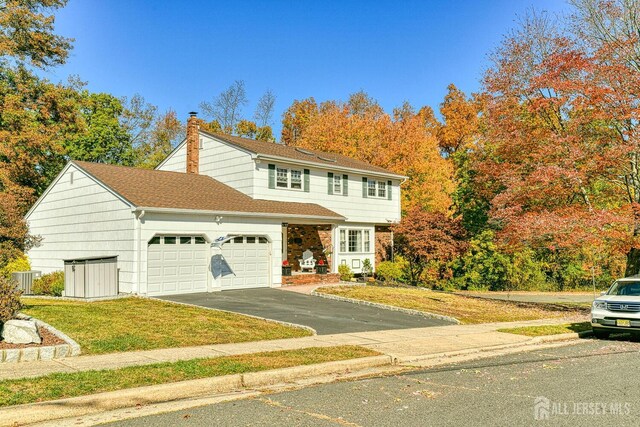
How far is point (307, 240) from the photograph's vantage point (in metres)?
29.4

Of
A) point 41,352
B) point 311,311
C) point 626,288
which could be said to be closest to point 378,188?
point 311,311

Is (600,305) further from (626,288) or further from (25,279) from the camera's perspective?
(25,279)

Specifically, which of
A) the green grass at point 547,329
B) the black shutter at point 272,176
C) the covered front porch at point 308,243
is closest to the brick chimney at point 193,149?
the black shutter at point 272,176

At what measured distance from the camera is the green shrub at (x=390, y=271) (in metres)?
31.1

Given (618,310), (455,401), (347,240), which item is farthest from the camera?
(347,240)

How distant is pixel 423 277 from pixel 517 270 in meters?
5.23

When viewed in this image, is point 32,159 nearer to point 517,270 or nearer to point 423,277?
point 423,277

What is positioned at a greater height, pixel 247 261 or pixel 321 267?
pixel 247 261

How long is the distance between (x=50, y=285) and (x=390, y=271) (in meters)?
17.7

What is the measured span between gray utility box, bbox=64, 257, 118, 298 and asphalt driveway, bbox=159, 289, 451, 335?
212cm

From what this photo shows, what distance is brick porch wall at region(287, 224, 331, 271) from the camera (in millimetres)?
28906

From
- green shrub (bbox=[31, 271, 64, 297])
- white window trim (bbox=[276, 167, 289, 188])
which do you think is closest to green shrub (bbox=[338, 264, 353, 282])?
white window trim (bbox=[276, 167, 289, 188])

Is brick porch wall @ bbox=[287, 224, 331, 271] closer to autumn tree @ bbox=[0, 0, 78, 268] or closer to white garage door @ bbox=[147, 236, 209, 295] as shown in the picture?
white garage door @ bbox=[147, 236, 209, 295]

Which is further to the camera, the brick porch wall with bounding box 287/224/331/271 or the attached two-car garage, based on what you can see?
the brick porch wall with bounding box 287/224/331/271
